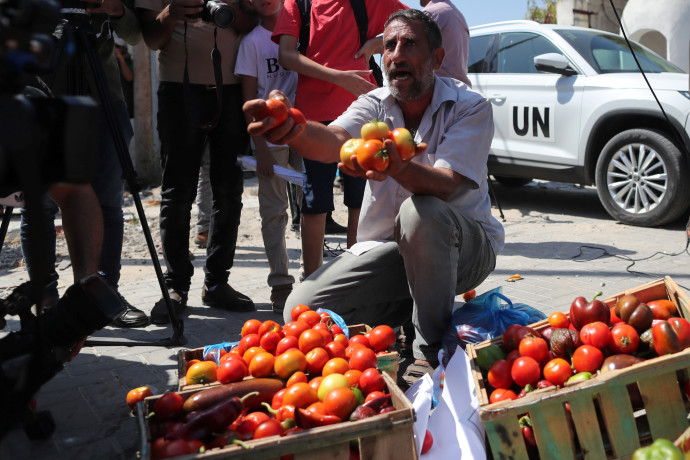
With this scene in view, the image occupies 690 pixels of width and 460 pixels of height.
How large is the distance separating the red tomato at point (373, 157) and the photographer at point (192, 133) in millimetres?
1542

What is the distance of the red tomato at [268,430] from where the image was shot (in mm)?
1841

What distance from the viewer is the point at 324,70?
13.0ft

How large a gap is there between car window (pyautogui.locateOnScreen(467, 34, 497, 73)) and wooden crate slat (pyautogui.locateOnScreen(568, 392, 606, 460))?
6.54 metres

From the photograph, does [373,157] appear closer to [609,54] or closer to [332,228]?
[332,228]

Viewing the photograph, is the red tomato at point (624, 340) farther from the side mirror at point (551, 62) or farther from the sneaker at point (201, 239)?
the side mirror at point (551, 62)

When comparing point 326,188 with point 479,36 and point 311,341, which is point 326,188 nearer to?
point 311,341

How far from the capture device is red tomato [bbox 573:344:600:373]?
7.18 ft

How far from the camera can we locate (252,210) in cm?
812

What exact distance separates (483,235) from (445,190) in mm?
351

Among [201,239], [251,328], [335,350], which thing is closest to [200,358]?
[251,328]

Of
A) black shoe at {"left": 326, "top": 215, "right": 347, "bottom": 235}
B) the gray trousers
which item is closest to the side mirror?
black shoe at {"left": 326, "top": 215, "right": 347, "bottom": 235}

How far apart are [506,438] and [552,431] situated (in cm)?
14

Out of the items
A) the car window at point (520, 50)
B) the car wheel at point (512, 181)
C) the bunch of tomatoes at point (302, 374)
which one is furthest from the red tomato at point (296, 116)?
the car wheel at point (512, 181)

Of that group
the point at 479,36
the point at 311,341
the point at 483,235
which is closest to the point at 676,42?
the point at 479,36
